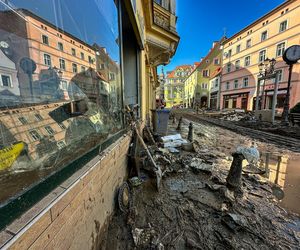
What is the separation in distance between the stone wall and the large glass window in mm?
145

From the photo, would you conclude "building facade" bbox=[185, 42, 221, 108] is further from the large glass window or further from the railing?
the large glass window

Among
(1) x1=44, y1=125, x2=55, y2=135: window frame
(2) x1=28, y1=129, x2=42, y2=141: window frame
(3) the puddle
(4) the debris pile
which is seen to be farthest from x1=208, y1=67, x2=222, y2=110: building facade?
(2) x1=28, y1=129, x2=42, y2=141: window frame

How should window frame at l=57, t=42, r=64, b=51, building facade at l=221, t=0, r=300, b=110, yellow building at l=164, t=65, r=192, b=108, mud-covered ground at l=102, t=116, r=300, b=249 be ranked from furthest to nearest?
yellow building at l=164, t=65, r=192, b=108 → building facade at l=221, t=0, r=300, b=110 → mud-covered ground at l=102, t=116, r=300, b=249 → window frame at l=57, t=42, r=64, b=51

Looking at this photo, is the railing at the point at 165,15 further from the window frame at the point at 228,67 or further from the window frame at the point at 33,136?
the window frame at the point at 228,67

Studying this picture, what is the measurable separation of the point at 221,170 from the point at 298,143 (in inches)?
172

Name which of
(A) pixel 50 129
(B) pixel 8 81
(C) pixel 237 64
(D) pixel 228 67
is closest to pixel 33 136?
(A) pixel 50 129

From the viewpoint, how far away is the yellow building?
50625mm

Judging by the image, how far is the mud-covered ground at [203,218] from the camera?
162 centimetres

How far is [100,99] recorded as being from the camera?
6.23 feet

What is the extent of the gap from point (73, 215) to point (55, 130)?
62 cm

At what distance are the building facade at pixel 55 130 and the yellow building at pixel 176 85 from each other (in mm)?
49906

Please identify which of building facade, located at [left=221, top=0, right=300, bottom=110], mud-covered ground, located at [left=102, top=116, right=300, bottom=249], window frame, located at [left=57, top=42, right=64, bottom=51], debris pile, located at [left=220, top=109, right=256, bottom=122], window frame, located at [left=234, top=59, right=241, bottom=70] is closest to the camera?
window frame, located at [left=57, top=42, right=64, bottom=51]

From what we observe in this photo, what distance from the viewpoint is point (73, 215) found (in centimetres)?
102

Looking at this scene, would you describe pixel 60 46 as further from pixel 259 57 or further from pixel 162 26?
pixel 259 57
